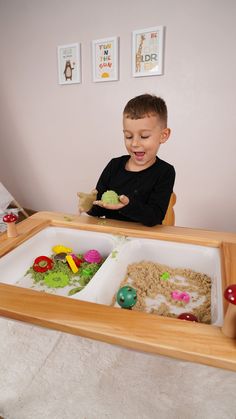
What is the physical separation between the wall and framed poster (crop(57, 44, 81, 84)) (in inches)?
2.2

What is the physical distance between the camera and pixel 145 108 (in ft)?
3.13

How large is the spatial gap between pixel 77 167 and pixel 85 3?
4.48 ft

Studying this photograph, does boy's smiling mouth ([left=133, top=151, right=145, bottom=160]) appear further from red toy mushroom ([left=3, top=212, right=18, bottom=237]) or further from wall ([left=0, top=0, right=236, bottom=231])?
wall ([left=0, top=0, right=236, bottom=231])

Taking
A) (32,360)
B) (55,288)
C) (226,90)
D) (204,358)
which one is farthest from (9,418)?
(226,90)

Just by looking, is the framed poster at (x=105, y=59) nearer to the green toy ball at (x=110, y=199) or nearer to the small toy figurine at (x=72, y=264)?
the green toy ball at (x=110, y=199)

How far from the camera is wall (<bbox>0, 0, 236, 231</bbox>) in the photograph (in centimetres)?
194

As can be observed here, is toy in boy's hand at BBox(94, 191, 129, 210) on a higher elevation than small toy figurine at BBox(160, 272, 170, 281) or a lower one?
higher

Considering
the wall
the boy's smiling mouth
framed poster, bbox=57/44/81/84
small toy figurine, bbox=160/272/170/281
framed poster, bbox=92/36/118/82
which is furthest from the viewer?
framed poster, bbox=57/44/81/84

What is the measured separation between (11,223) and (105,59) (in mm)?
1909

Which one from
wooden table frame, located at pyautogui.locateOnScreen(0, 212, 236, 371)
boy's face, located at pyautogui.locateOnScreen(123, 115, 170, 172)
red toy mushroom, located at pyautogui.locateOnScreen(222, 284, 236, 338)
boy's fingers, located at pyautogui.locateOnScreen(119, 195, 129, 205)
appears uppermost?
boy's face, located at pyautogui.locateOnScreen(123, 115, 170, 172)

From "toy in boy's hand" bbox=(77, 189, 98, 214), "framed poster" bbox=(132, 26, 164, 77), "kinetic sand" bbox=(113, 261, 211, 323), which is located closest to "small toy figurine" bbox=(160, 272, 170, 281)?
"kinetic sand" bbox=(113, 261, 211, 323)

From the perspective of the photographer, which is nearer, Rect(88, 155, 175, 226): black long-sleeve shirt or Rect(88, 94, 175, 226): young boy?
Rect(88, 94, 175, 226): young boy

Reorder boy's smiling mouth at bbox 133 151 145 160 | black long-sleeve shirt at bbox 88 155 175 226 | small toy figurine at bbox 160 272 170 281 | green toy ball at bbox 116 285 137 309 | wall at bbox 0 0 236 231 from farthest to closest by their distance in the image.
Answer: wall at bbox 0 0 236 231 → black long-sleeve shirt at bbox 88 155 175 226 → boy's smiling mouth at bbox 133 151 145 160 → small toy figurine at bbox 160 272 170 281 → green toy ball at bbox 116 285 137 309

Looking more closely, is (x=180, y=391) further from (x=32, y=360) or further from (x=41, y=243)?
(x=41, y=243)
